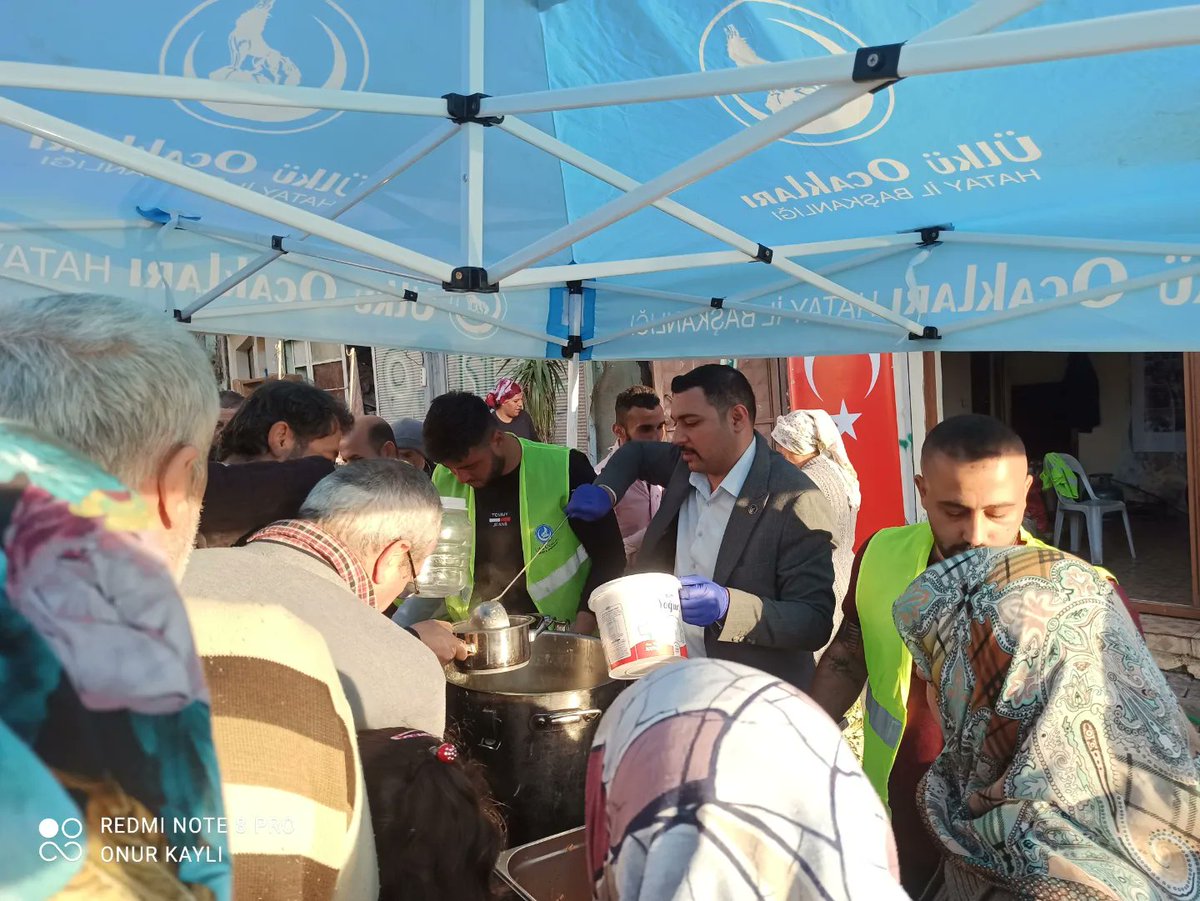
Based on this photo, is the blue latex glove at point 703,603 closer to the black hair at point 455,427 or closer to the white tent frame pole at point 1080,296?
the black hair at point 455,427

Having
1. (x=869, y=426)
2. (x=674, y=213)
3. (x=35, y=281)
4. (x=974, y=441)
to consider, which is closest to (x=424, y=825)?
(x=974, y=441)

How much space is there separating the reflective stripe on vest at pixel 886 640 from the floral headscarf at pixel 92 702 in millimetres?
1994

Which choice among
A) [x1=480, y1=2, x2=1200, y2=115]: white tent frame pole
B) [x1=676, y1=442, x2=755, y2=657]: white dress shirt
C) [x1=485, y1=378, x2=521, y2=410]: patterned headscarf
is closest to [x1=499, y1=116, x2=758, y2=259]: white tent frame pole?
[x1=480, y1=2, x2=1200, y2=115]: white tent frame pole

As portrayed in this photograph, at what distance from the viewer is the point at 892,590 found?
232cm

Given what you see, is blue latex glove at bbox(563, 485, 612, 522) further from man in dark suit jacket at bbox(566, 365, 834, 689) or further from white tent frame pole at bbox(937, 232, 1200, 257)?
white tent frame pole at bbox(937, 232, 1200, 257)

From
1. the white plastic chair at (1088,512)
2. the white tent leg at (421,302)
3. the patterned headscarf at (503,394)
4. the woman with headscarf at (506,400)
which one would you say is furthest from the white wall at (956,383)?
the white tent leg at (421,302)

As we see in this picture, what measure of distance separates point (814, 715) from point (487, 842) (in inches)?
26.6

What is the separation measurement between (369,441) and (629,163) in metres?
1.87

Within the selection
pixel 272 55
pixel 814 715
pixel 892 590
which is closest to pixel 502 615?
pixel 892 590

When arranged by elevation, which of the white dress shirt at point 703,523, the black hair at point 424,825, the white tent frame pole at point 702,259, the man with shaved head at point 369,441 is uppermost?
the white tent frame pole at point 702,259

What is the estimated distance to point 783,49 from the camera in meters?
2.56

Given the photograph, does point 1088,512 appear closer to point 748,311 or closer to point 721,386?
point 748,311

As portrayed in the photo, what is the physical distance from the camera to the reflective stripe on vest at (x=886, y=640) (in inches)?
89.7

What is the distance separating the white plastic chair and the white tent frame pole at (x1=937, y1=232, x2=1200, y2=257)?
5.16 m
